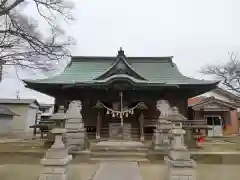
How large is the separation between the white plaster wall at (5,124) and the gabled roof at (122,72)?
15200mm

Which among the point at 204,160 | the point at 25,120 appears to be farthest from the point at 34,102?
the point at 204,160

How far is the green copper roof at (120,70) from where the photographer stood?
1439cm

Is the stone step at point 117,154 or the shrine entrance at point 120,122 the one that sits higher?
the shrine entrance at point 120,122

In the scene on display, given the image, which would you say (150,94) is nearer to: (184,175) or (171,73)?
(171,73)

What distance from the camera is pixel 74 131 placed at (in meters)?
9.88

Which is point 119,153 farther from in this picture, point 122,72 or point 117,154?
point 122,72

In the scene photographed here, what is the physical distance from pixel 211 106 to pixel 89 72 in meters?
13.9

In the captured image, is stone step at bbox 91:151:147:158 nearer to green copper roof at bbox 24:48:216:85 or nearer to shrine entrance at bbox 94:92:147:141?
shrine entrance at bbox 94:92:147:141

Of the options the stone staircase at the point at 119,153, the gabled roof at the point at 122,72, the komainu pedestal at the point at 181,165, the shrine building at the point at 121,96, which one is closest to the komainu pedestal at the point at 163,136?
the stone staircase at the point at 119,153

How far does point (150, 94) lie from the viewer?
1412 centimetres

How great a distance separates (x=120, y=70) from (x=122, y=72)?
Answer: 201 millimetres

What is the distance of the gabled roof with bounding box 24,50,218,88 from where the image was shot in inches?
524

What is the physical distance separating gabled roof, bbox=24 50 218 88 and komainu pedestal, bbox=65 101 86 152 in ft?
9.32

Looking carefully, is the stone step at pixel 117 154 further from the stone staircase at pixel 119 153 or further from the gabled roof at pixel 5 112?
the gabled roof at pixel 5 112
